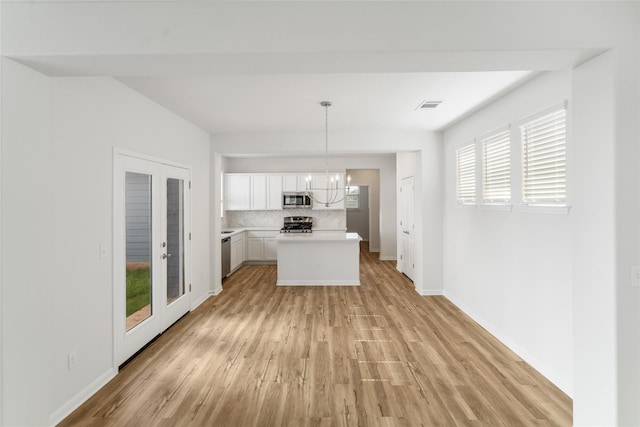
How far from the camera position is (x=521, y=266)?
325 centimetres

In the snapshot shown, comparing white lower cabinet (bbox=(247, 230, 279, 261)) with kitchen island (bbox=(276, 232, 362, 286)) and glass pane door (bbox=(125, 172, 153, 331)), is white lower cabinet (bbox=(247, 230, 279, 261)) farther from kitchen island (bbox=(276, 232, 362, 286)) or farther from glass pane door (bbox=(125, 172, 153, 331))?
glass pane door (bbox=(125, 172, 153, 331))

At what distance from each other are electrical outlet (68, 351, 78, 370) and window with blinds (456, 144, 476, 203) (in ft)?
14.7

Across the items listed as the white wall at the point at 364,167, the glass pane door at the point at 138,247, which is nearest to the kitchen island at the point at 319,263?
the glass pane door at the point at 138,247

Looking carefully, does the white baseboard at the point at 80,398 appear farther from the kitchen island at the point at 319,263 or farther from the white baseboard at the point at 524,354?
the white baseboard at the point at 524,354

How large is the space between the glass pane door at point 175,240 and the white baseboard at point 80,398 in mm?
1239

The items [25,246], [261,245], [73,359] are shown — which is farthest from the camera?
[261,245]

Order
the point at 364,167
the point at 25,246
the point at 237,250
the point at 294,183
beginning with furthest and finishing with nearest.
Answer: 1. the point at 364,167
2. the point at 294,183
3. the point at 237,250
4. the point at 25,246

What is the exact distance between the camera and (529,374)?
2.91 m

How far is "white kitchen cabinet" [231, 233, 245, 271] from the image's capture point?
7.25m

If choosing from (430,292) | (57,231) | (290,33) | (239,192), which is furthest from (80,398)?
(239,192)

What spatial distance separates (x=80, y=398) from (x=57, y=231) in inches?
52.4

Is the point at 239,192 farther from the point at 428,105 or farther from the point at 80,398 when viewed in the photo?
the point at 80,398

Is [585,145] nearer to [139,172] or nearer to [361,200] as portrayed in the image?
[139,172]

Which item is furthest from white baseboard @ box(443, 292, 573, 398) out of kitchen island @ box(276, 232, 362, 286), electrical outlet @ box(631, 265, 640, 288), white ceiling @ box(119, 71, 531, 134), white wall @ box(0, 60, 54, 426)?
white wall @ box(0, 60, 54, 426)
